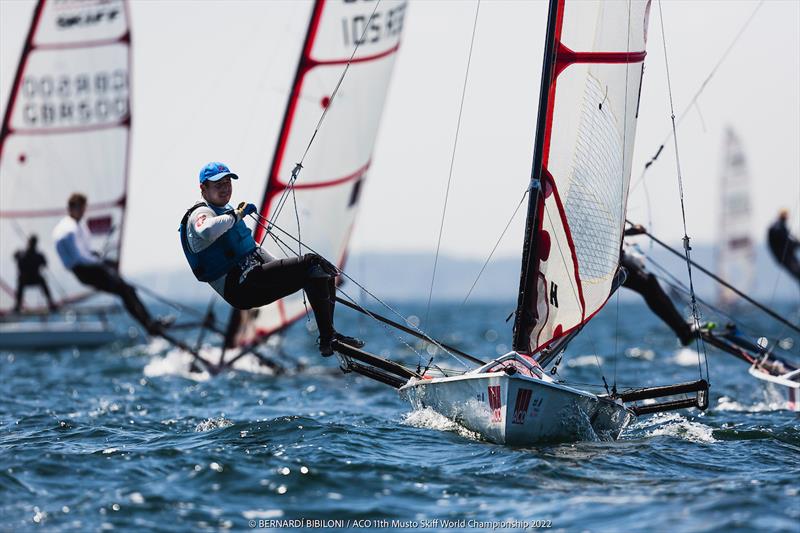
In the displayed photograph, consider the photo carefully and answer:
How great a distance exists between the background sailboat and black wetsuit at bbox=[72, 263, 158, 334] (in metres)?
5.97

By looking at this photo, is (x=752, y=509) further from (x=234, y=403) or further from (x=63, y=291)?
(x=63, y=291)

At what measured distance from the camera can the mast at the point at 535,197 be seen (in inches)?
328

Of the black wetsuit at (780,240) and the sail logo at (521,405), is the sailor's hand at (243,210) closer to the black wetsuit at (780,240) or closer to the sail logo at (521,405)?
the sail logo at (521,405)

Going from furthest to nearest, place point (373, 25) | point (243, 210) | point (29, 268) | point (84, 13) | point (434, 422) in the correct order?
point (29, 268)
point (84, 13)
point (373, 25)
point (434, 422)
point (243, 210)

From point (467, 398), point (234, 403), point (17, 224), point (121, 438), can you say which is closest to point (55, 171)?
point (17, 224)

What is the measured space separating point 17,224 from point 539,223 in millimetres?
14585

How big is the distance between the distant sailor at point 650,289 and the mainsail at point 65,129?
41.2ft

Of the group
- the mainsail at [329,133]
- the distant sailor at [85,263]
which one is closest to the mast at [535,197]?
the mainsail at [329,133]

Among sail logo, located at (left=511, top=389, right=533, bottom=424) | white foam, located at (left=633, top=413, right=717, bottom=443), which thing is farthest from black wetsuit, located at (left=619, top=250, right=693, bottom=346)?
sail logo, located at (left=511, top=389, right=533, bottom=424)

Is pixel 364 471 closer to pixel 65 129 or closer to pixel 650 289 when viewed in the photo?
pixel 650 289

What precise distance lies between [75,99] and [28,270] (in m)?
3.22

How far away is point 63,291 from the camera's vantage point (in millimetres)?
21594

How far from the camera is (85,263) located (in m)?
14.8

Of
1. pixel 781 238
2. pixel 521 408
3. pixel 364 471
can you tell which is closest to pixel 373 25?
pixel 781 238
